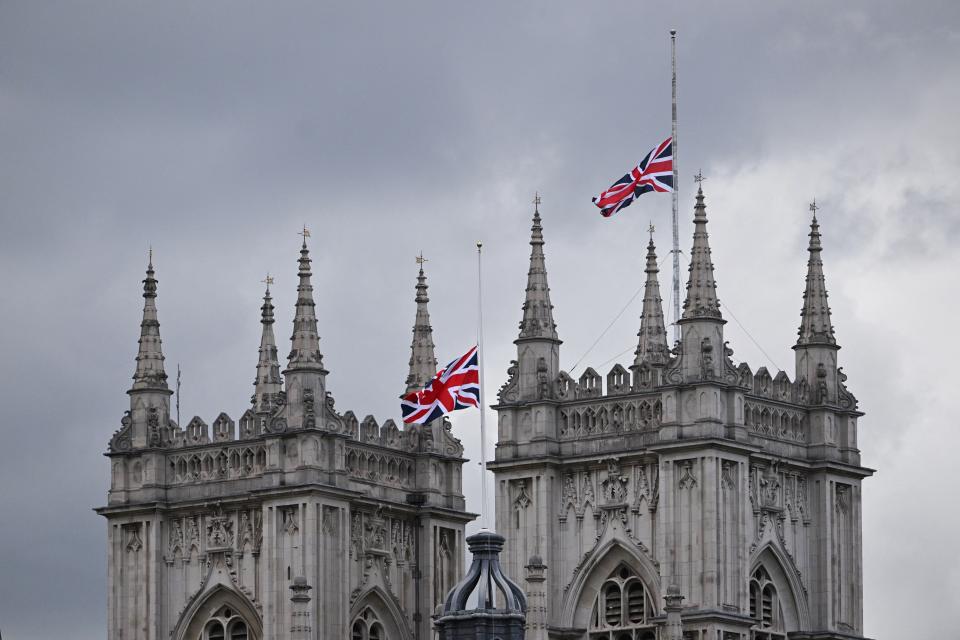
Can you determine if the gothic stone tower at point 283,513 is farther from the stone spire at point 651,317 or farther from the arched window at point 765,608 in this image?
the arched window at point 765,608

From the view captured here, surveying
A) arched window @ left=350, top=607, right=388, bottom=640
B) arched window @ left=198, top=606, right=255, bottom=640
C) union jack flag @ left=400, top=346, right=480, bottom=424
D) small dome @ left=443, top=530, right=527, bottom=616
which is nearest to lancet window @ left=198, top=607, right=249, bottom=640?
arched window @ left=198, top=606, right=255, bottom=640

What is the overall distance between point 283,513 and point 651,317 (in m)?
15.5

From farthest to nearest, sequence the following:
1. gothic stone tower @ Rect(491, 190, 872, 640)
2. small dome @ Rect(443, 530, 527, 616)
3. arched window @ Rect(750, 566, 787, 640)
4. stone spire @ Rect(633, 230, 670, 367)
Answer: stone spire @ Rect(633, 230, 670, 367), arched window @ Rect(750, 566, 787, 640), gothic stone tower @ Rect(491, 190, 872, 640), small dome @ Rect(443, 530, 527, 616)

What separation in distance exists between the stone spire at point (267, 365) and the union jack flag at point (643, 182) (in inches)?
644

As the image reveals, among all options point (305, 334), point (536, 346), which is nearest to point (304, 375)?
point (305, 334)

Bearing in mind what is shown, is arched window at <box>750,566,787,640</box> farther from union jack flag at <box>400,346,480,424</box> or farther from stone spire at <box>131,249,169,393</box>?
stone spire at <box>131,249,169,393</box>

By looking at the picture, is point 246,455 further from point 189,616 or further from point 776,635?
point 776,635

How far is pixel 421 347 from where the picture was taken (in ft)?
397

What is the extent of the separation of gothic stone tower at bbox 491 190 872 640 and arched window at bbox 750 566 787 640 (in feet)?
0.24

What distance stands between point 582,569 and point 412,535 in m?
10.1

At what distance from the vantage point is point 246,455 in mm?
116688

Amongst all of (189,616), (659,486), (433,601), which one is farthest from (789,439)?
(189,616)

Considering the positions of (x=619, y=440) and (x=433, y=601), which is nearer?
(x=619, y=440)

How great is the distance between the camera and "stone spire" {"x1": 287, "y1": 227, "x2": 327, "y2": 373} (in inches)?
4550
